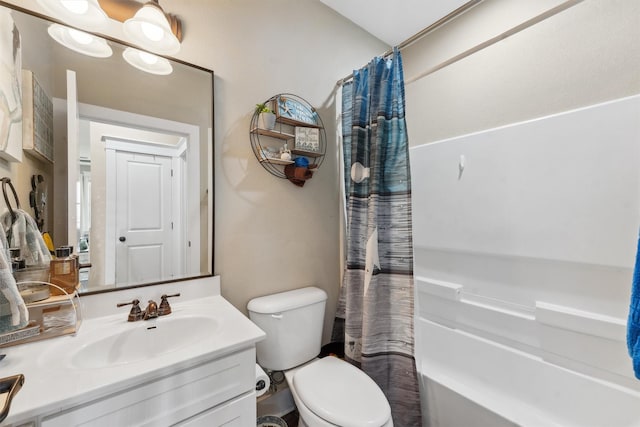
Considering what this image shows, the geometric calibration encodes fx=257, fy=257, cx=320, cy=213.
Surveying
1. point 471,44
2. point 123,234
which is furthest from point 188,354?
point 471,44

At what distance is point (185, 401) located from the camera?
2.52ft

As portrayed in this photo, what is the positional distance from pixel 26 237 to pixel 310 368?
1.23m

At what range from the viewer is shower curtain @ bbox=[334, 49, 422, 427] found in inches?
52.0

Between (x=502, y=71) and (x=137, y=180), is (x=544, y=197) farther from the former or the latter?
(x=137, y=180)

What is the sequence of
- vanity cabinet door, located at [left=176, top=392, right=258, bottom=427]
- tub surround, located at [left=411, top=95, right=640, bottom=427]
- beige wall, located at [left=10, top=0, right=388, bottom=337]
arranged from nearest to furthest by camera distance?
vanity cabinet door, located at [left=176, top=392, right=258, bottom=427]
tub surround, located at [left=411, top=95, right=640, bottom=427]
beige wall, located at [left=10, top=0, right=388, bottom=337]

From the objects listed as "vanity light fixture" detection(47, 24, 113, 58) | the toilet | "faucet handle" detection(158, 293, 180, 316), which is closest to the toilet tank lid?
the toilet

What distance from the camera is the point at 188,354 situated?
2.53 feet

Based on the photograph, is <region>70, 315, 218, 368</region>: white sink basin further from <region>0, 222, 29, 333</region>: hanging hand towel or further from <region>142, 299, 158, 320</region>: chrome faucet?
<region>0, 222, 29, 333</region>: hanging hand towel

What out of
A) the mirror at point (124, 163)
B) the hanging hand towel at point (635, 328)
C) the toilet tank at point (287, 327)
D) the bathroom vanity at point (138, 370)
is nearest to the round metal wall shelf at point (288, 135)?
the mirror at point (124, 163)

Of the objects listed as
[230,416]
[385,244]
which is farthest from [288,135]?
[230,416]

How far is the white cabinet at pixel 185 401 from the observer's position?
649 millimetres

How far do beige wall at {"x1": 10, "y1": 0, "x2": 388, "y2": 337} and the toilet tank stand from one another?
0.13 metres

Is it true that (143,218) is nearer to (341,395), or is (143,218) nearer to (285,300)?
(285,300)

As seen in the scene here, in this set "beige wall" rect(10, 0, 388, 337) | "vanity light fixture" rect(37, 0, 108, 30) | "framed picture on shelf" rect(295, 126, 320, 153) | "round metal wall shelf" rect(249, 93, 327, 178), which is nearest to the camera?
"vanity light fixture" rect(37, 0, 108, 30)
